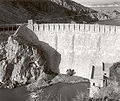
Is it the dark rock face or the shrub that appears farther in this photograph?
the shrub

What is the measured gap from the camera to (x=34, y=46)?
41.7 meters

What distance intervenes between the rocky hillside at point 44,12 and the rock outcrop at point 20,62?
19.4 metres

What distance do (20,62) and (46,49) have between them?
535 centimetres

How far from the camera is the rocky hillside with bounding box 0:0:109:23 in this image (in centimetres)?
6738

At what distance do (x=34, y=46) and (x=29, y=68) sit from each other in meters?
3.85

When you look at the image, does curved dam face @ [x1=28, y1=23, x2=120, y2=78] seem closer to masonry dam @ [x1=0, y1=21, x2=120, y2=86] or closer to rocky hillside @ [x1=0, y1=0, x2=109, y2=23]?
masonry dam @ [x1=0, y1=21, x2=120, y2=86]

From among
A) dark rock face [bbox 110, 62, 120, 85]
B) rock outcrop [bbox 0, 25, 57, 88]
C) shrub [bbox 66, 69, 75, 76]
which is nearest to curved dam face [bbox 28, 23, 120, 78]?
shrub [bbox 66, 69, 75, 76]

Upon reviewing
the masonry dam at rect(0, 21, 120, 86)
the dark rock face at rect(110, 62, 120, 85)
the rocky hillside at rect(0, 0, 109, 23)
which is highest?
the rocky hillside at rect(0, 0, 109, 23)

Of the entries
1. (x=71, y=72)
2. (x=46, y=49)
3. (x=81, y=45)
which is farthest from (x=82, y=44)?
(x=46, y=49)

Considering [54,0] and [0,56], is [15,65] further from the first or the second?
[54,0]

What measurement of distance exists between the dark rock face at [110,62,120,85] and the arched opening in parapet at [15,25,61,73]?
11.1 metres

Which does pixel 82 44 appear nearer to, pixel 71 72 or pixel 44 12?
pixel 71 72

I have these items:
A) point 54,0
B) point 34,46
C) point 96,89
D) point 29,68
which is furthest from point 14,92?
point 54,0

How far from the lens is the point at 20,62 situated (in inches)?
1581
